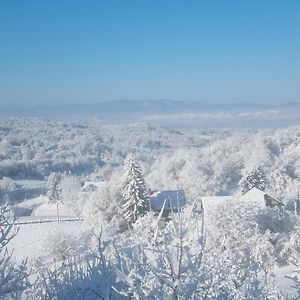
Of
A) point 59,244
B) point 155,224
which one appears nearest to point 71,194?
point 59,244

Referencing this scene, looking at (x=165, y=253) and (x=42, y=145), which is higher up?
(x=165, y=253)

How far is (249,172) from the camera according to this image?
164 ft

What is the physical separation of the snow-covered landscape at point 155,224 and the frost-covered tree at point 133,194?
0.09 m

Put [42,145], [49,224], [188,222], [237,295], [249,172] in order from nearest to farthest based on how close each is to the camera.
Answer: [188,222], [237,295], [49,224], [249,172], [42,145]

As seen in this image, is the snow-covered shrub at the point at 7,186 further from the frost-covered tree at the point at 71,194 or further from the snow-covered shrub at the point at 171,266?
the snow-covered shrub at the point at 171,266

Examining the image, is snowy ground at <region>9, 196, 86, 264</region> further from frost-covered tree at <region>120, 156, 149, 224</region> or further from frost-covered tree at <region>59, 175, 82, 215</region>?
frost-covered tree at <region>120, 156, 149, 224</region>

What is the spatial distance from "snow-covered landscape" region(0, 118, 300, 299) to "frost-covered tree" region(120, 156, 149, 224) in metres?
0.09

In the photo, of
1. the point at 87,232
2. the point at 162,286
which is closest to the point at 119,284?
the point at 162,286

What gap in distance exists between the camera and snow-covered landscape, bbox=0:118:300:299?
6.13 metres

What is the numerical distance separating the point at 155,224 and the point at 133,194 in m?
31.2

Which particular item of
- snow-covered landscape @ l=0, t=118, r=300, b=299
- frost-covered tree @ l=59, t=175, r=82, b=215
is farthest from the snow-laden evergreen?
frost-covered tree @ l=59, t=175, r=82, b=215

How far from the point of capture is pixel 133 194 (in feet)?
122

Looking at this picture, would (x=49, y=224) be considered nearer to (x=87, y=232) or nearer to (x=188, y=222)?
(x=87, y=232)

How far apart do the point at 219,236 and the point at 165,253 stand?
21179 mm
